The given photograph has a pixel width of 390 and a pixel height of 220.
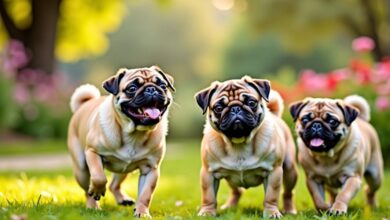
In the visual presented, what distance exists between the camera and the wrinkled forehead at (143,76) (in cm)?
622

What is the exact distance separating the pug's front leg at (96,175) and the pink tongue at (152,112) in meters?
0.67

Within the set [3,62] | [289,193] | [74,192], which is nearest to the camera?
[289,193]

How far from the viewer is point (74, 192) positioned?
27.0 feet

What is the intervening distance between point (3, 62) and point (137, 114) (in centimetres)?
1282

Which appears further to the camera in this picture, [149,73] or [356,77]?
[356,77]

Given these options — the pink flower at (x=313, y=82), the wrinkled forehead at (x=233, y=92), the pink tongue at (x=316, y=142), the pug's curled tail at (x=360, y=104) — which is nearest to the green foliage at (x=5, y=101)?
the pink flower at (x=313, y=82)

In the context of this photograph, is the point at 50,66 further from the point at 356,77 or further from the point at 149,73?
the point at 149,73

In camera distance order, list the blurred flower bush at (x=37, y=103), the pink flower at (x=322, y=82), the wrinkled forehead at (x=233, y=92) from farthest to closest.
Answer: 1. the blurred flower bush at (x=37, y=103)
2. the pink flower at (x=322, y=82)
3. the wrinkled forehead at (x=233, y=92)

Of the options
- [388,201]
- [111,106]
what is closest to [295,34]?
[388,201]

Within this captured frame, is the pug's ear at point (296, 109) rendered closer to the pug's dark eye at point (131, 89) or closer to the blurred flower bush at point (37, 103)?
the pug's dark eye at point (131, 89)

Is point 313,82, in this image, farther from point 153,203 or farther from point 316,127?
Result: point 316,127

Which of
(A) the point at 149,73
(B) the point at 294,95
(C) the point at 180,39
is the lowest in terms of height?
(C) the point at 180,39

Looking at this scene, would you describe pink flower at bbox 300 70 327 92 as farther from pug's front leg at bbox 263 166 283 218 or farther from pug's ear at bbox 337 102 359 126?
pug's front leg at bbox 263 166 283 218

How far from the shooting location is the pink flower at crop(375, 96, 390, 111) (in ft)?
43.1
